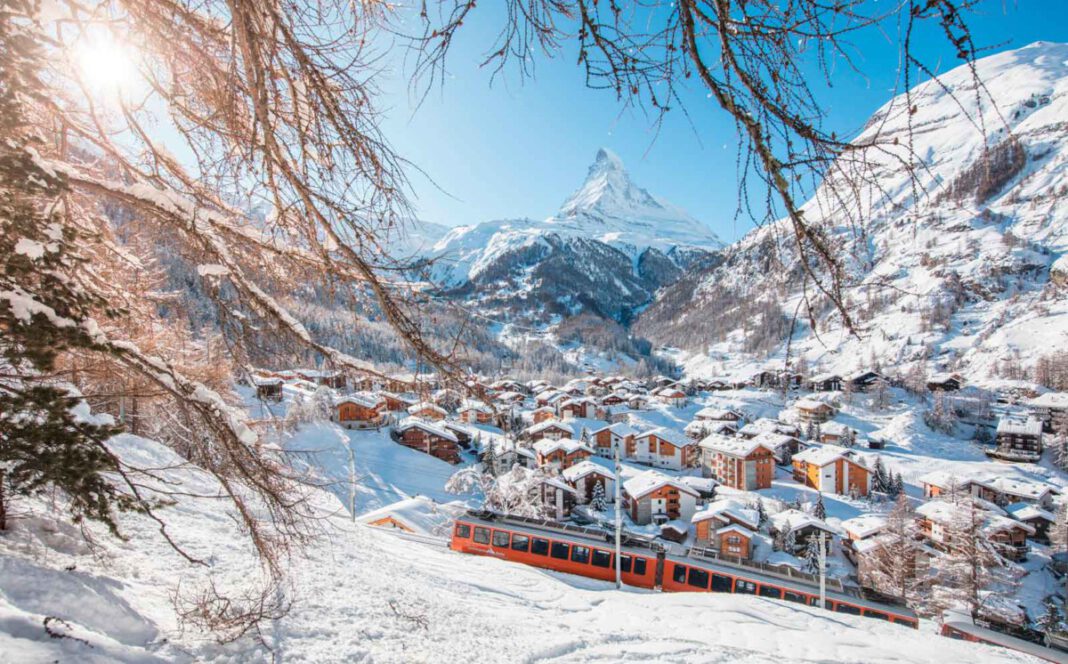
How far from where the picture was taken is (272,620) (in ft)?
10.8

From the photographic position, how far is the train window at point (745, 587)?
28.4 ft

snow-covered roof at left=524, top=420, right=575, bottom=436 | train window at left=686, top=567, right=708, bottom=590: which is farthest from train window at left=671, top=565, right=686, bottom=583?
snow-covered roof at left=524, top=420, right=575, bottom=436

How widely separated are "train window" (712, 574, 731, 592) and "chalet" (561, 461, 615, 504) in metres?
12.6

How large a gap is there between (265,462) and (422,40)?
1.84 meters

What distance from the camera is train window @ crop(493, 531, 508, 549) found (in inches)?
371

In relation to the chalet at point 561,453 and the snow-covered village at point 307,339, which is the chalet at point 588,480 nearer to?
the chalet at point 561,453

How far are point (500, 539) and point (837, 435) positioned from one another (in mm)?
31819

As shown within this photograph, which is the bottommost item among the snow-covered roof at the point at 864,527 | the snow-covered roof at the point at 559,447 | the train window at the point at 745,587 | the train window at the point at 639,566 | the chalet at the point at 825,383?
the snow-covered roof at the point at 864,527

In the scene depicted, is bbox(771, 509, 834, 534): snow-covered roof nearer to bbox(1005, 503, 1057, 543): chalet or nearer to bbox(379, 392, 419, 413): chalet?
bbox(1005, 503, 1057, 543): chalet

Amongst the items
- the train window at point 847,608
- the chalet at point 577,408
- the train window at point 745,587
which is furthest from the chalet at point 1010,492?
the chalet at point 577,408

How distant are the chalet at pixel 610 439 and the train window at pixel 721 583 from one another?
67.4 feet

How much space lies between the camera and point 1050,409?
36656mm

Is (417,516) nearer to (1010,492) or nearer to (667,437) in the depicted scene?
(667,437)

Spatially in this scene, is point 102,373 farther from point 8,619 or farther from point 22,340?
point 8,619
